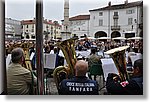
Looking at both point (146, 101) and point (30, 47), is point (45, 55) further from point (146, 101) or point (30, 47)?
point (146, 101)

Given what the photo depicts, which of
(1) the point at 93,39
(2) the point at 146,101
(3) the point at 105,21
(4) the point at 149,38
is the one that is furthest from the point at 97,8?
(2) the point at 146,101

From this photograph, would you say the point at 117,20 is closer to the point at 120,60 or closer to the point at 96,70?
the point at 120,60

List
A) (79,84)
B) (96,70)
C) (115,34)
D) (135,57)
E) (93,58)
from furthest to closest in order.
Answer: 1. (93,58)
2. (96,70)
3. (115,34)
4. (135,57)
5. (79,84)

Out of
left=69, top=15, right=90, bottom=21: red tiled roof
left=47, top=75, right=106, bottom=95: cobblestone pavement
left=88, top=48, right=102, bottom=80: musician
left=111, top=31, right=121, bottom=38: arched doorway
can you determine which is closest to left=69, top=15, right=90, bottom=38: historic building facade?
left=69, top=15, right=90, bottom=21: red tiled roof

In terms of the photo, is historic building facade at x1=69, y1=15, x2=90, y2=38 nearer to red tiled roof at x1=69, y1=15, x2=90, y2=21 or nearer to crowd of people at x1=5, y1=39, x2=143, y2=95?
red tiled roof at x1=69, y1=15, x2=90, y2=21

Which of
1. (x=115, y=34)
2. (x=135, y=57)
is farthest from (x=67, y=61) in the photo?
(x=135, y=57)
